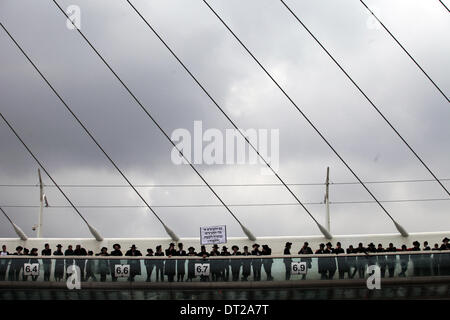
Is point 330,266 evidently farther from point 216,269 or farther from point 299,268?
point 216,269

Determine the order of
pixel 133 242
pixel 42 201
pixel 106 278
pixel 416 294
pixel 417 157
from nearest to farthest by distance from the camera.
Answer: pixel 416 294
pixel 106 278
pixel 417 157
pixel 133 242
pixel 42 201

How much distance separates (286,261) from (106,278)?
6.31 meters

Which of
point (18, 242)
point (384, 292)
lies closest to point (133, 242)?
point (18, 242)

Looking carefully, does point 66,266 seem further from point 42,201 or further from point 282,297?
point 42,201

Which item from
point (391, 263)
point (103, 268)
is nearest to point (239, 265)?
point (103, 268)

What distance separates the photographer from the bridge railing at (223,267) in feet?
96.7

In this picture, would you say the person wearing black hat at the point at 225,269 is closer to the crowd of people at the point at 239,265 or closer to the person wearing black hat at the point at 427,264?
the crowd of people at the point at 239,265

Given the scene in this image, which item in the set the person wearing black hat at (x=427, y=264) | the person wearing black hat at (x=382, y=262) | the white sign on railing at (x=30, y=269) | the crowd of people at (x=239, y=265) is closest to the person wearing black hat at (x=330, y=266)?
the crowd of people at (x=239, y=265)

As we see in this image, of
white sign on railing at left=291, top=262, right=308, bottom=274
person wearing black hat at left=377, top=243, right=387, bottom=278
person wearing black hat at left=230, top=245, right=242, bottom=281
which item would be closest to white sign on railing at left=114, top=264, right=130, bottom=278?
person wearing black hat at left=230, top=245, right=242, bottom=281

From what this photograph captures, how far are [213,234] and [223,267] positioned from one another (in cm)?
121

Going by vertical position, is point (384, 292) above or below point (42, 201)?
below

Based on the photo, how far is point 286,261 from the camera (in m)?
30.1

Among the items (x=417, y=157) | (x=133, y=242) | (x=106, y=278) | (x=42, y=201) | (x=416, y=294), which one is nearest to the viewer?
(x=416, y=294)

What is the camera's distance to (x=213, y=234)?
98.7ft
